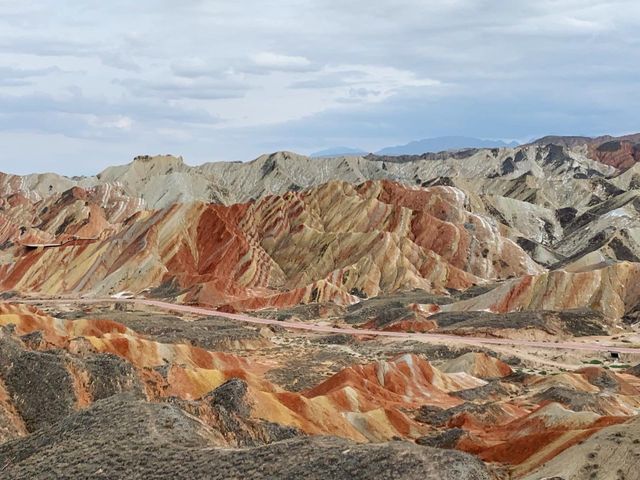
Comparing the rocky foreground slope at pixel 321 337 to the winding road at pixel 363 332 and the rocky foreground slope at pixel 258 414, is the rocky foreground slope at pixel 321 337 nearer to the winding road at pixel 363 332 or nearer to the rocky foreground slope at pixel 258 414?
the rocky foreground slope at pixel 258 414

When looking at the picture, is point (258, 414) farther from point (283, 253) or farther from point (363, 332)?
point (283, 253)

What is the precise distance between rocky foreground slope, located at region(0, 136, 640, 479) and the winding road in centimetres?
171

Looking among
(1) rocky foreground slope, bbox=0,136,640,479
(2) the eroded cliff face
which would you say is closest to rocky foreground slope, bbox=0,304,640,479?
(1) rocky foreground slope, bbox=0,136,640,479

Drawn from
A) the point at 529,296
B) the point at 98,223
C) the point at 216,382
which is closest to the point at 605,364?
the point at 529,296

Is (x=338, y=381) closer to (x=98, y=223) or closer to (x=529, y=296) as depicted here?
(x=529, y=296)

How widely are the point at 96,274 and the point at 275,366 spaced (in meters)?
65.0

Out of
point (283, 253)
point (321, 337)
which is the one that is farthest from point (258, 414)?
point (283, 253)

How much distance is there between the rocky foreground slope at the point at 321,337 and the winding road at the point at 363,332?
171 cm

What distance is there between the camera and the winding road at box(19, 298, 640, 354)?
8206cm

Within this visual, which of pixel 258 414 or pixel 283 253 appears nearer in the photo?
pixel 258 414

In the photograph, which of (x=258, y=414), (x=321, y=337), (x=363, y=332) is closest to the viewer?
(x=258, y=414)

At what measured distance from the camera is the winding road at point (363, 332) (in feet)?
269

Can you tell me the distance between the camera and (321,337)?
88.2 m

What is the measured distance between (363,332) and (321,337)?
18.4ft
